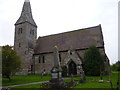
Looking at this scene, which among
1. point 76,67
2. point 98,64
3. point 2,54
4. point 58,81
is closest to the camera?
point 58,81

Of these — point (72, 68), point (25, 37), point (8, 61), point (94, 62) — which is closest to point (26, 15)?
point (25, 37)

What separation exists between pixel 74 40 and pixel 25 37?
1326cm

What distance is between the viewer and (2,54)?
68.6 feet

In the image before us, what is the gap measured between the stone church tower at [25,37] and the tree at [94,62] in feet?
52.8

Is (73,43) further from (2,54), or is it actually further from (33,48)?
(2,54)

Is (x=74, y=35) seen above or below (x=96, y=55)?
above

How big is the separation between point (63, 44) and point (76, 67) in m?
7.61

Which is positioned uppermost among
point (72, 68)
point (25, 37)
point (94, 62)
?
point (25, 37)

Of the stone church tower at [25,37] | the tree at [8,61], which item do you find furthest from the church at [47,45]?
the tree at [8,61]

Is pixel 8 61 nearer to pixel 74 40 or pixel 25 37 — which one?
pixel 25 37

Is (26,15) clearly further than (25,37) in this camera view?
Yes

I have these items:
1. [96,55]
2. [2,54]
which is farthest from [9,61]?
[96,55]

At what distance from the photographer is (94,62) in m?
26.8

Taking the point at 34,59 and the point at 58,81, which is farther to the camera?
the point at 34,59
